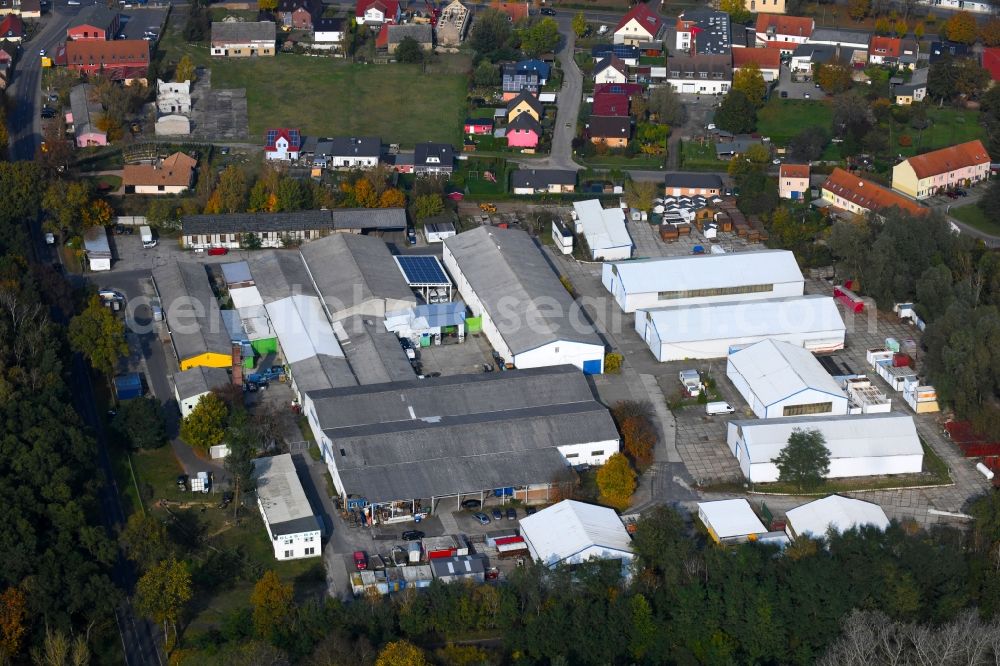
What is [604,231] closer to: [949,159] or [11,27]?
[949,159]

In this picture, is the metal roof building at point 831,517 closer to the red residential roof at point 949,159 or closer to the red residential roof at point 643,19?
the red residential roof at point 949,159

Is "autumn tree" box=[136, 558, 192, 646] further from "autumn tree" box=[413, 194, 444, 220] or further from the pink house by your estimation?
the pink house

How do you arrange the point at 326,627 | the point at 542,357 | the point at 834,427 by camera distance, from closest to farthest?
the point at 326,627 → the point at 834,427 → the point at 542,357

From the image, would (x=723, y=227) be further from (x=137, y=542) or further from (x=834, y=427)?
(x=137, y=542)

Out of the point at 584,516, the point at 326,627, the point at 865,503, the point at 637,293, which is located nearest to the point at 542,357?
the point at 637,293

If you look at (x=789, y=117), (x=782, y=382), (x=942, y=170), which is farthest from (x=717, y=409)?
(x=789, y=117)
